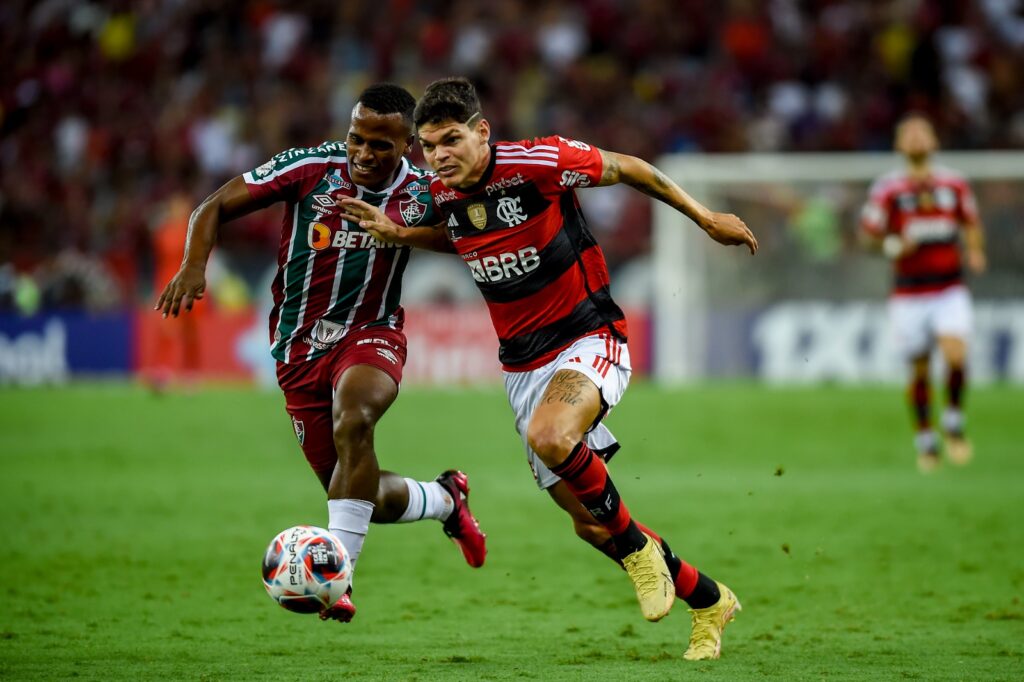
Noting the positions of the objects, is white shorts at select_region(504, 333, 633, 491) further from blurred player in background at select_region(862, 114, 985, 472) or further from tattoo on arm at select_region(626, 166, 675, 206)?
blurred player in background at select_region(862, 114, 985, 472)

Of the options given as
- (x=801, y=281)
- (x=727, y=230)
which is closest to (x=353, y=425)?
(x=727, y=230)

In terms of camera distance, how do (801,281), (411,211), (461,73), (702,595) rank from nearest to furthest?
(702,595) → (411,211) → (801,281) → (461,73)

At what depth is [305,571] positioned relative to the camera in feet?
18.8

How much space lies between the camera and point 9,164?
24547 mm

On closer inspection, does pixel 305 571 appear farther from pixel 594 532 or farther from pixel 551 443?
pixel 594 532

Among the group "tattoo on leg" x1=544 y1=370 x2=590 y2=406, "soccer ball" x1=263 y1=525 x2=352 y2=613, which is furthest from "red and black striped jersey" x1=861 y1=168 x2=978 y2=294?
"soccer ball" x1=263 y1=525 x2=352 y2=613

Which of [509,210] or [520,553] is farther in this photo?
[520,553]

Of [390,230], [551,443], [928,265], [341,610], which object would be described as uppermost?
[928,265]

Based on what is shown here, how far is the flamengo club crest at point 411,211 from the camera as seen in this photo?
669 centimetres

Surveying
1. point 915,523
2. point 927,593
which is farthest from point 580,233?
point 915,523

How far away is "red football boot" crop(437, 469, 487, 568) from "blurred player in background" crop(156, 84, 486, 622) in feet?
0.70

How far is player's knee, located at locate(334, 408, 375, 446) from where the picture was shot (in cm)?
632

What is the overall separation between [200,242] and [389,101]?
1052 mm

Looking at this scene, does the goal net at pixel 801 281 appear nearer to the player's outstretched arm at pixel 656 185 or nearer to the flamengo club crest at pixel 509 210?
the player's outstretched arm at pixel 656 185
